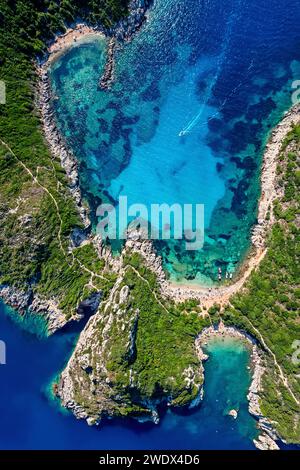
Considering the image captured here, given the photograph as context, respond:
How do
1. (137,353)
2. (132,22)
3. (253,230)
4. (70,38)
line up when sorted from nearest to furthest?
1. (137,353)
2. (132,22)
3. (70,38)
4. (253,230)

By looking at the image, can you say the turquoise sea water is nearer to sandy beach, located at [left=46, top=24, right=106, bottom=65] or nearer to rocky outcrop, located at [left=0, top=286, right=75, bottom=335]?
rocky outcrop, located at [left=0, top=286, right=75, bottom=335]

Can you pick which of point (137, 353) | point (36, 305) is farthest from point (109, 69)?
point (137, 353)

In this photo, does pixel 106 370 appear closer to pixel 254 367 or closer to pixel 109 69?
pixel 254 367

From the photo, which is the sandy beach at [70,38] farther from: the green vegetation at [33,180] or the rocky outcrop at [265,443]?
the rocky outcrop at [265,443]

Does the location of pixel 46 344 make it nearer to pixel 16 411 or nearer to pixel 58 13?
pixel 16 411

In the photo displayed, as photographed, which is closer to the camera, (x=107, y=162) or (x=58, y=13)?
(x=58, y=13)
